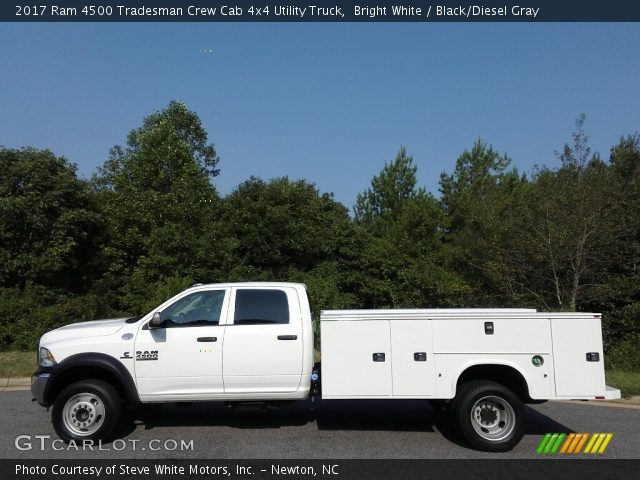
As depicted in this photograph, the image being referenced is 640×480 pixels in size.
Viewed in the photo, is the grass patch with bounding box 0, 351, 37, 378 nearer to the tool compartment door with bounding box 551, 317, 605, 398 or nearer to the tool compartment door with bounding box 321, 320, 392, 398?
the tool compartment door with bounding box 321, 320, 392, 398

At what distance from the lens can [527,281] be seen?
15.4 metres

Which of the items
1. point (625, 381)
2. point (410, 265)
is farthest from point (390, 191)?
point (625, 381)

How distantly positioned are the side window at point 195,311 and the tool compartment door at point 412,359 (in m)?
2.20

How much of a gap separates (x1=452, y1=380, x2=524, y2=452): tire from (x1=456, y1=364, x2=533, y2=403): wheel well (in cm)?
18

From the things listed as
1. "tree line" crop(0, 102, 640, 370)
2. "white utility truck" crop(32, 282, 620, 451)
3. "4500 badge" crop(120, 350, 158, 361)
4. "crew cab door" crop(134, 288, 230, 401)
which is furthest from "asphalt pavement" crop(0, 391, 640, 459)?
"tree line" crop(0, 102, 640, 370)

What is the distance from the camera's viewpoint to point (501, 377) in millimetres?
6598

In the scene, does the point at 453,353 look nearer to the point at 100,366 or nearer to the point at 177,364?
the point at 177,364

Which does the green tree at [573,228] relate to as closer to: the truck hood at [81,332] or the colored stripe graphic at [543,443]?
the colored stripe graphic at [543,443]

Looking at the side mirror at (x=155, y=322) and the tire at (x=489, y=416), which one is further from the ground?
the side mirror at (x=155, y=322)

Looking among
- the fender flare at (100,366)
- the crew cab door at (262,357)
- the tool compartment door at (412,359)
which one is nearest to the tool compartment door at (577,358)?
the tool compartment door at (412,359)

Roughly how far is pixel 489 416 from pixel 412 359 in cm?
Answer: 112

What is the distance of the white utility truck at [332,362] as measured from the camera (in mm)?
6207
